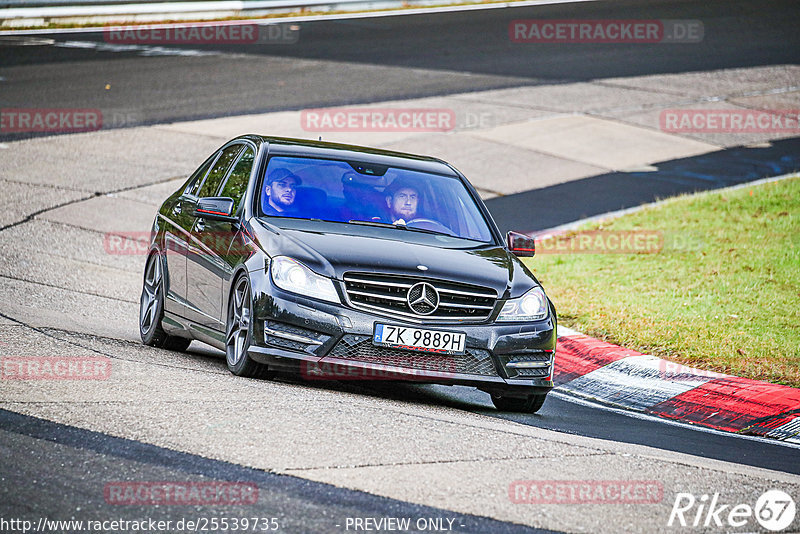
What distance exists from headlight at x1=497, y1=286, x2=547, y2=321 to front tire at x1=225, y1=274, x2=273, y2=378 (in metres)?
1.52

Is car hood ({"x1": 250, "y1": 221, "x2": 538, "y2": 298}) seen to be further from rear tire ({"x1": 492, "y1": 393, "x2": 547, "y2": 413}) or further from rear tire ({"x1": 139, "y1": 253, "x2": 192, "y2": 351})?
rear tire ({"x1": 139, "y1": 253, "x2": 192, "y2": 351})

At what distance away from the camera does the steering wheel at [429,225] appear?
8.45 metres

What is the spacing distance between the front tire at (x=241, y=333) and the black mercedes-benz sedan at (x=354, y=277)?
0.04 feet

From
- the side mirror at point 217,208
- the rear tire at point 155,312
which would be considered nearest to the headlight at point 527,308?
the side mirror at point 217,208

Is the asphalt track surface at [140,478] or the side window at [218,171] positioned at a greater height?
the side window at [218,171]

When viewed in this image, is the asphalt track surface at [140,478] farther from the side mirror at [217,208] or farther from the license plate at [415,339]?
the side mirror at [217,208]

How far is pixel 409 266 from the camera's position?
746 centimetres

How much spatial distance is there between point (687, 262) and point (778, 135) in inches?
394

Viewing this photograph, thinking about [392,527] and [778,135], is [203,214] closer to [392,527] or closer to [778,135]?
[392,527]

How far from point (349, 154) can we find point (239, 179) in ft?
2.65

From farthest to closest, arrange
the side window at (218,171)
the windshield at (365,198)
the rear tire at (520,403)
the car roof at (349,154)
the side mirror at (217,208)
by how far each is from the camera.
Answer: the side window at (218,171)
the car roof at (349,154)
the windshield at (365,198)
the side mirror at (217,208)
the rear tire at (520,403)

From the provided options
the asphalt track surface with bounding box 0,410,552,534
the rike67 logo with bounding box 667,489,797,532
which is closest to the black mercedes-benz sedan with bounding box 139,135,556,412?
the asphalt track surface with bounding box 0,410,552,534

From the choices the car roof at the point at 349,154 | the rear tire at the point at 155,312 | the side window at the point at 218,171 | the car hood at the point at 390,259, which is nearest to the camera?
the car hood at the point at 390,259

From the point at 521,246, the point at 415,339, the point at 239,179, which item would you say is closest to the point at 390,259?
the point at 415,339
